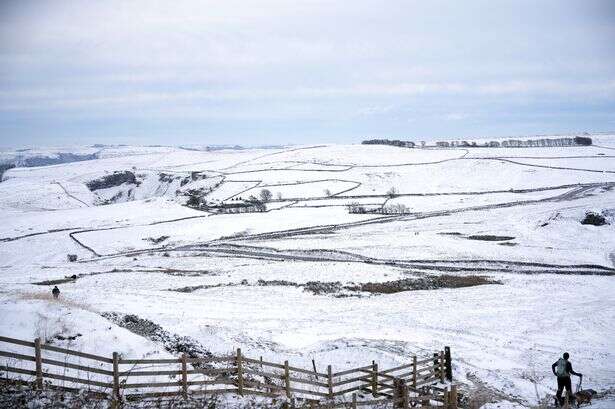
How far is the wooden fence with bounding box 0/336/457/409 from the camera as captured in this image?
50.7 feet

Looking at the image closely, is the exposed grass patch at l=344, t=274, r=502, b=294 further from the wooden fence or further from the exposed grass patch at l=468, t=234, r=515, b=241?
the exposed grass patch at l=468, t=234, r=515, b=241

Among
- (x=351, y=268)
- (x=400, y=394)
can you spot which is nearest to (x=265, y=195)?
(x=351, y=268)

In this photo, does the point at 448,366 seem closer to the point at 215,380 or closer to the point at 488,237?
the point at 215,380

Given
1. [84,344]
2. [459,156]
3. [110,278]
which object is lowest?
[110,278]

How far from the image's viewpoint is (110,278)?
174 ft

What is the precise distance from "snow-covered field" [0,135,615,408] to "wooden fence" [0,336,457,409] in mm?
2525

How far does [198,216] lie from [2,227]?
37.2 m

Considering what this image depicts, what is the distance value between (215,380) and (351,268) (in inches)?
1521

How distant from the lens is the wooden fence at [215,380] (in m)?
15.5

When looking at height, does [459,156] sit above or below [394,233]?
above

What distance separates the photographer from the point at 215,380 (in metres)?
16.5

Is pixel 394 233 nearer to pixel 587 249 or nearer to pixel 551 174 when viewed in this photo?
pixel 587 249

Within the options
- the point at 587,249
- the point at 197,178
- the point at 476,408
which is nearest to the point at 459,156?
the point at 197,178

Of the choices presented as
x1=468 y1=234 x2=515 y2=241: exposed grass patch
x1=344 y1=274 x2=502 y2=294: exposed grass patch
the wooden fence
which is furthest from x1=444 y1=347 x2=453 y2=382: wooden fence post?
x1=468 y1=234 x2=515 y2=241: exposed grass patch
